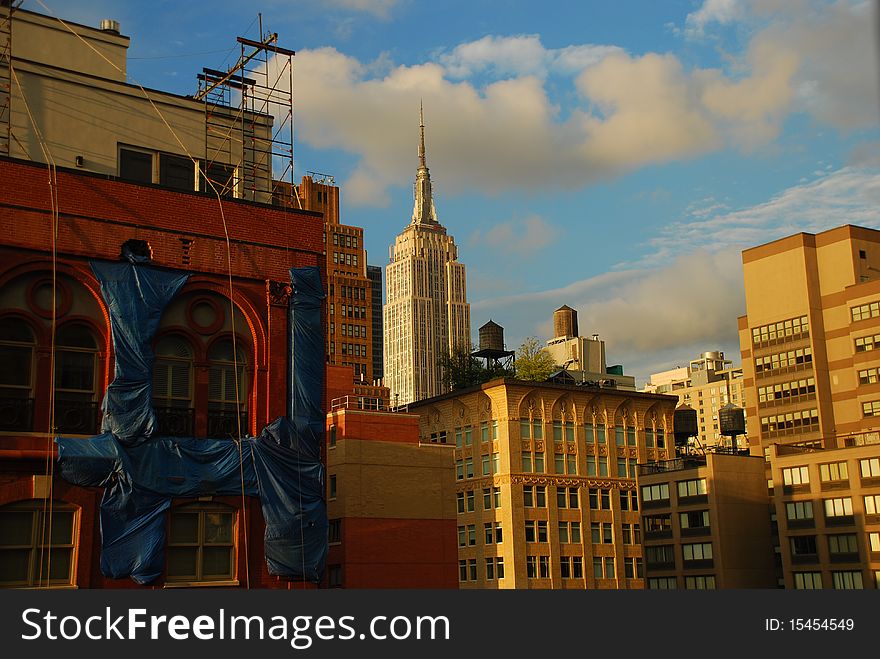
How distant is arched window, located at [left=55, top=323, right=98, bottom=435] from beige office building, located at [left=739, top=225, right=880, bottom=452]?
74228 mm

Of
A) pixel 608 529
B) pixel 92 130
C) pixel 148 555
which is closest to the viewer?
pixel 148 555

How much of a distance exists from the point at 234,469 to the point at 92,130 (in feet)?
52.8

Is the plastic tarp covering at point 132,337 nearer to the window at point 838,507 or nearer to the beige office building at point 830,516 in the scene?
the beige office building at point 830,516

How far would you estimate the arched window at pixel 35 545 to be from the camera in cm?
3124

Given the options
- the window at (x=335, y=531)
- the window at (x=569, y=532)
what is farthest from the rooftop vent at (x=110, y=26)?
the window at (x=569, y=532)

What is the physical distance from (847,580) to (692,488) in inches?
542

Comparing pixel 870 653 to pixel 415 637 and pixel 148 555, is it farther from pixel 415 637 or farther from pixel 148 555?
pixel 148 555

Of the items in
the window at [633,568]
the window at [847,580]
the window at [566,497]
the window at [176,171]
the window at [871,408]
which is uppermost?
the window at [176,171]

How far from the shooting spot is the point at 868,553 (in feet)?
265

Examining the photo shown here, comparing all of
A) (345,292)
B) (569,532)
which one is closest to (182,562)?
(569,532)

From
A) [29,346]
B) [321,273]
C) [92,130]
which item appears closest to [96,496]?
[29,346]

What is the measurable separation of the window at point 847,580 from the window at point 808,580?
1.19 meters

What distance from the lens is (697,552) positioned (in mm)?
88375

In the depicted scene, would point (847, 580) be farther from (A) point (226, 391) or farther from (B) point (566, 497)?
(A) point (226, 391)
